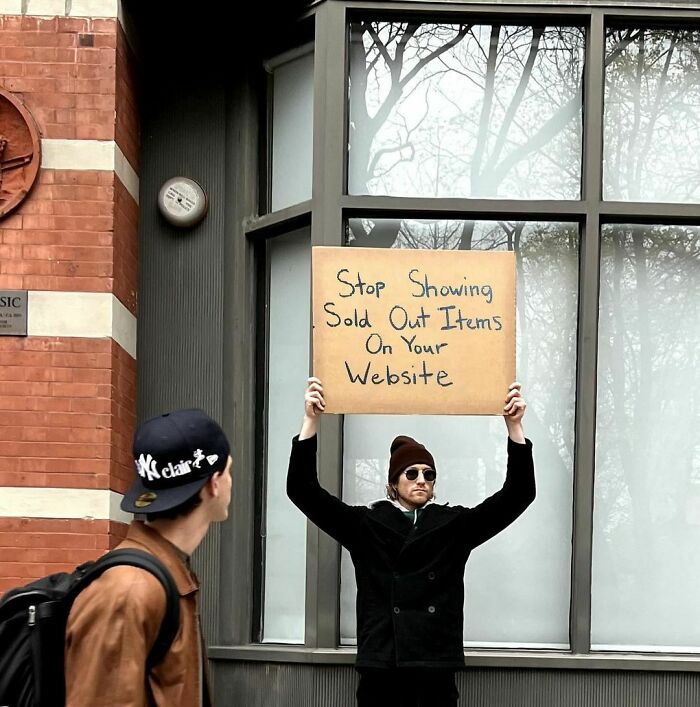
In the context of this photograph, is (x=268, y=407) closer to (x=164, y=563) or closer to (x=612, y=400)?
(x=612, y=400)

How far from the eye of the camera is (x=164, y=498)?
2.81 meters

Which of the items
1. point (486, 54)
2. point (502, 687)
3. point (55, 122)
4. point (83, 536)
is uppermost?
point (486, 54)

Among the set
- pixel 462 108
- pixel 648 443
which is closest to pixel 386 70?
pixel 462 108

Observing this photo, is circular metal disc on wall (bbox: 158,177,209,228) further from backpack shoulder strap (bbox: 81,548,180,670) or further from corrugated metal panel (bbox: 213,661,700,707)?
backpack shoulder strap (bbox: 81,548,180,670)

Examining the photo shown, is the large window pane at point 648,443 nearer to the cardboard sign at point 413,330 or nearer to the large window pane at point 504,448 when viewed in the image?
the large window pane at point 504,448

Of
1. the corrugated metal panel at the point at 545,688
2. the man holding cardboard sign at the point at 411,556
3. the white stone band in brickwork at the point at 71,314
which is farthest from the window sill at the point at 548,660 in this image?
the white stone band in brickwork at the point at 71,314

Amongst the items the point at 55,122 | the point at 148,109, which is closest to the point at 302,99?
the point at 148,109

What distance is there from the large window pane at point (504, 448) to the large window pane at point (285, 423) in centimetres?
29

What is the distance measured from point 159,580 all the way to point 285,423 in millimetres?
3364

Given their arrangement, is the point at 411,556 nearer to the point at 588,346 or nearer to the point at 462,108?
the point at 588,346

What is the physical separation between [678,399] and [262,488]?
6.77 feet

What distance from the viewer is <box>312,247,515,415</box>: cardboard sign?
4.70 m

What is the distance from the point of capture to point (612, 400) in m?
5.75

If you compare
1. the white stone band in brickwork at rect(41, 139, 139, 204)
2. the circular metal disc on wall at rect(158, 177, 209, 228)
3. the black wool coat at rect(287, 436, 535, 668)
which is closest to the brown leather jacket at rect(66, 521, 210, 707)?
the black wool coat at rect(287, 436, 535, 668)
